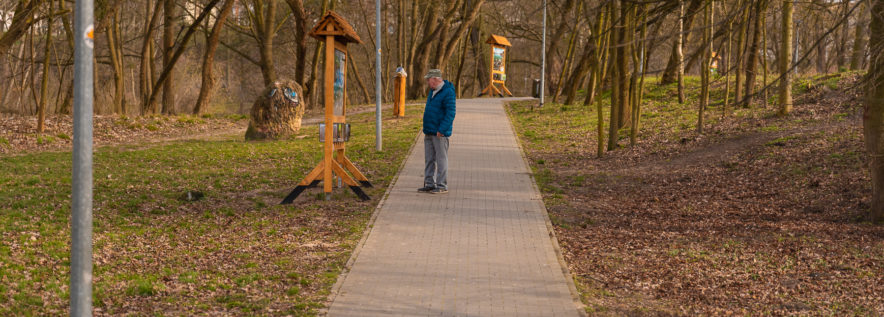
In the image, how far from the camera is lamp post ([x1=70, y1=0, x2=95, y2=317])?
3496mm

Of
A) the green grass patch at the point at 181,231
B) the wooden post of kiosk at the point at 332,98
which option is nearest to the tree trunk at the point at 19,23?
the green grass patch at the point at 181,231

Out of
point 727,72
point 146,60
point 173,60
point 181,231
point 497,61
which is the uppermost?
point 497,61

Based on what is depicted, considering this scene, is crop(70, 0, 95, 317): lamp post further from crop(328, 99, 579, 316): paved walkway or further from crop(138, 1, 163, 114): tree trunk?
crop(138, 1, 163, 114): tree trunk

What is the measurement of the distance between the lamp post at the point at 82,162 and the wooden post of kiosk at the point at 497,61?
2967 cm

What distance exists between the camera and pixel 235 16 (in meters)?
35.6

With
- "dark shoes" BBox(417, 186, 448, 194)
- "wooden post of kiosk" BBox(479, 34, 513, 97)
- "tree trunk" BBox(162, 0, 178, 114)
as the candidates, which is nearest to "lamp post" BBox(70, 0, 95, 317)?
"dark shoes" BBox(417, 186, 448, 194)

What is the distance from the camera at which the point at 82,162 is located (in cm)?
355

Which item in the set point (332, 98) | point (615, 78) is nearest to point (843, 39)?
point (332, 98)

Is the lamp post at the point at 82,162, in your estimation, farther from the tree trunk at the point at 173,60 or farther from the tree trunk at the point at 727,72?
the tree trunk at the point at 173,60

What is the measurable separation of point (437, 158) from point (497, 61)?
23.7 metres

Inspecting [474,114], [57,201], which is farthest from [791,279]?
[474,114]

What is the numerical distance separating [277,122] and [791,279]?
46.1 ft

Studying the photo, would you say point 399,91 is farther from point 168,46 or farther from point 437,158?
point 437,158

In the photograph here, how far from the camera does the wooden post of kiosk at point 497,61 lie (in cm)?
3281
